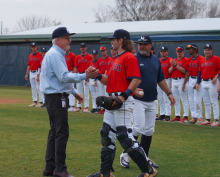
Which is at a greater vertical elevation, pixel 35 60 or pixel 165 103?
pixel 35 60

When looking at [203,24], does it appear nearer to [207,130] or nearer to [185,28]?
[185,28]

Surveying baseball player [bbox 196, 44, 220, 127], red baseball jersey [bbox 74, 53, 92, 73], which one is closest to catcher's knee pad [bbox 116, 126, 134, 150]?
baseball player [bbox 196, 44, 220, 127]

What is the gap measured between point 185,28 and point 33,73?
1506cm

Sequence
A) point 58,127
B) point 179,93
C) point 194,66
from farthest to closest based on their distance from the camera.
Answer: point 179,93
point 194,66
point 58,127

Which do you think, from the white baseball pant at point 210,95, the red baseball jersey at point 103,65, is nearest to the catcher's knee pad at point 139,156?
the white baseball pant at point 210,95

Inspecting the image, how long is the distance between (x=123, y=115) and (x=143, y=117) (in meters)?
0.88

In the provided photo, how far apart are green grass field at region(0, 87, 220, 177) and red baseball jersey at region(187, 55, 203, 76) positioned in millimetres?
1922

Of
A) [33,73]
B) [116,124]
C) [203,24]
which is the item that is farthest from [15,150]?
[203,24]

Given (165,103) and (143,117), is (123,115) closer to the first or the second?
(143,117)

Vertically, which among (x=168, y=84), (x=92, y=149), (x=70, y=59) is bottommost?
(x=92, y=149)

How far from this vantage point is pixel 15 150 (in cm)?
630

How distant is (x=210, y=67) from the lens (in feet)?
32.4

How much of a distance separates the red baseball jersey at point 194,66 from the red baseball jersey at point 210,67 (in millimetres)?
507

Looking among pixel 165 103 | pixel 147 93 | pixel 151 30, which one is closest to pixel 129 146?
pixel 147 93
